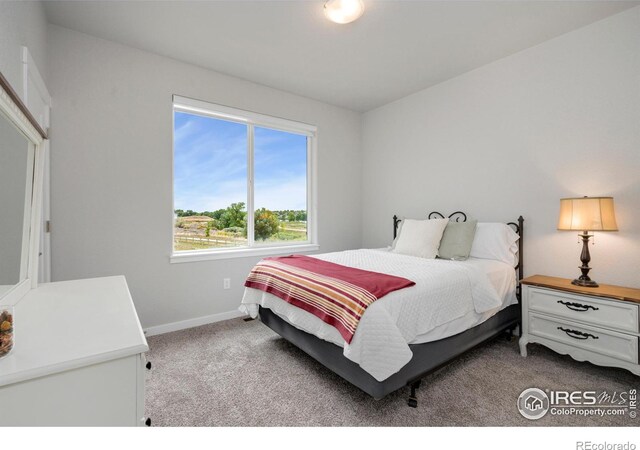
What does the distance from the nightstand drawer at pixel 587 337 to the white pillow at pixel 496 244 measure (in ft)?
1.89

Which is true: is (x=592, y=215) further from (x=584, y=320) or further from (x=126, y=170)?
(x=126, y=170)

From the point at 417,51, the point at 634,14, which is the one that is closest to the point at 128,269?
the point at 417,51

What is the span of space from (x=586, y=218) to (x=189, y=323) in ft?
11.8

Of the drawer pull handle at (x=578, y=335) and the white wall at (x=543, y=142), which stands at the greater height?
the white wall at (x=543, y=142)

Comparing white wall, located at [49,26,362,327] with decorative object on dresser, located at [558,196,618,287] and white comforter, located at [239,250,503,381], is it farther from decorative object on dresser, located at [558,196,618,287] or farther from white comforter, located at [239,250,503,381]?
decorative object on dresser, located at [558,196,618,287]

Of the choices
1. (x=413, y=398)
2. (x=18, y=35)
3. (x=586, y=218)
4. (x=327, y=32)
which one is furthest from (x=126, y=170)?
(x=586, y=218)

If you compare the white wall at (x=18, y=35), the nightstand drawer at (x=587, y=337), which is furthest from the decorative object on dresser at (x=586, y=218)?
the white wall at (x=18, y=35)

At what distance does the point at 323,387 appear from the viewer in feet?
6.63

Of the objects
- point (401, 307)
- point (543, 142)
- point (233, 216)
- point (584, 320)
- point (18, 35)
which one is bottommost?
point (584, 320)

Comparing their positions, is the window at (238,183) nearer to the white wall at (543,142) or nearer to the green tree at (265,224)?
the green tree at (265,224)

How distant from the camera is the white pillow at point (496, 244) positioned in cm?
279

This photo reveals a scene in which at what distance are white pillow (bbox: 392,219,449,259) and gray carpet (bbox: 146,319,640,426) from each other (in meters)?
0.97

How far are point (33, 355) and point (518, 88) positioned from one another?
3813 millimetres
